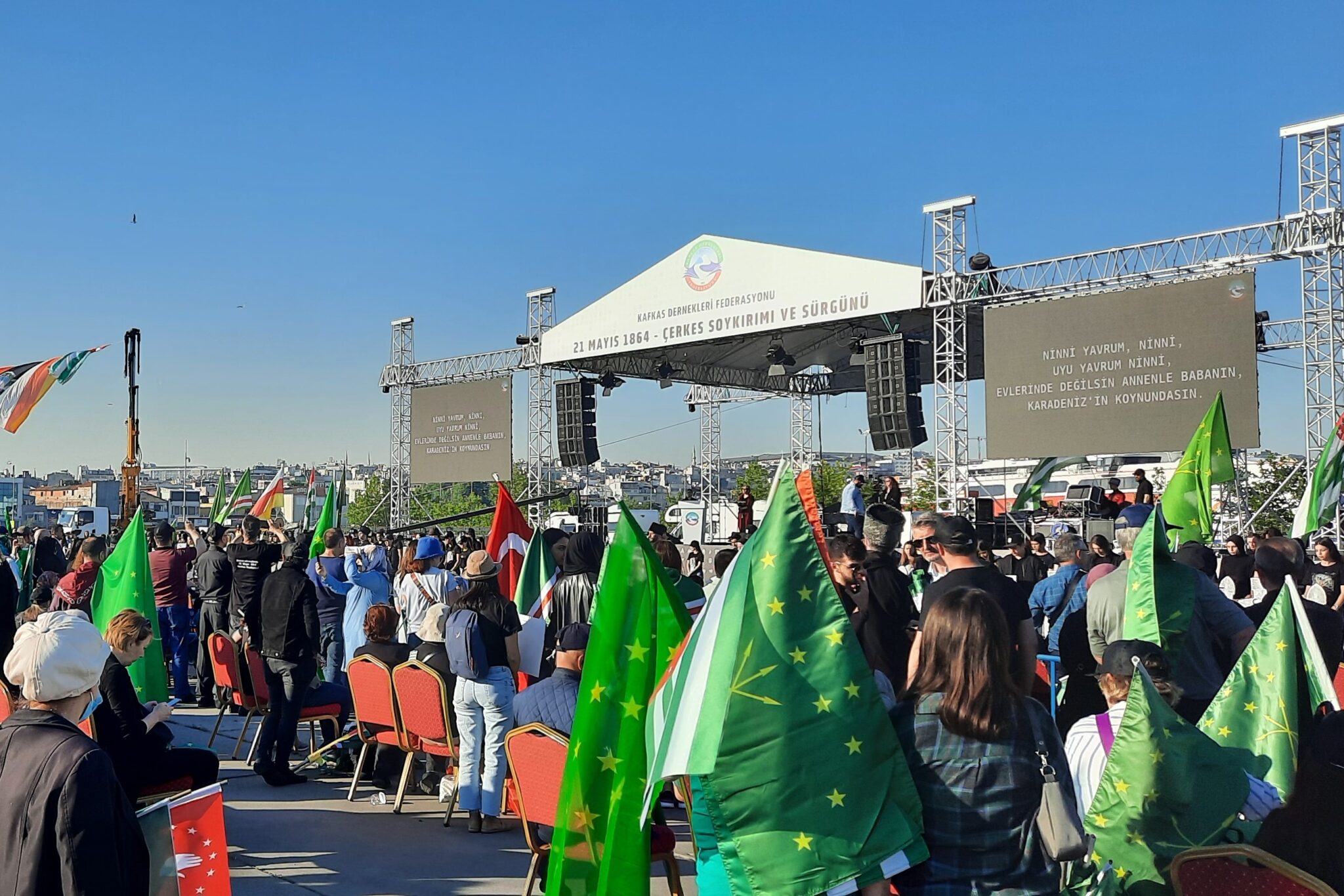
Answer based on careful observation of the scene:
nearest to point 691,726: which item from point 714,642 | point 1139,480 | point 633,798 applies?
point 714,642

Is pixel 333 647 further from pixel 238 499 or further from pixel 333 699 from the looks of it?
pixel 238 499

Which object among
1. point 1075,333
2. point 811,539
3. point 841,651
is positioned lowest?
point 841,651

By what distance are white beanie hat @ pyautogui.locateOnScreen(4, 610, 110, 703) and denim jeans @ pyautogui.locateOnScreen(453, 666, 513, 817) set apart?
3028mm

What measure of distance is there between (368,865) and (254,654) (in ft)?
8.70

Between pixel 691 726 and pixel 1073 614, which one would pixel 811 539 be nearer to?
pixel 691 726

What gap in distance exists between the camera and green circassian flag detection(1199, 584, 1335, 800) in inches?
137

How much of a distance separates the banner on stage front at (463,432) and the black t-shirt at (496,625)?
63.4ft

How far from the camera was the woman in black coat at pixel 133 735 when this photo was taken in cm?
450

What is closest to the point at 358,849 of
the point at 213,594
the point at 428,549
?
the point at 428,549

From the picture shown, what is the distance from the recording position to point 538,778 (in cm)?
429

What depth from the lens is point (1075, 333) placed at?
1616 centimetres

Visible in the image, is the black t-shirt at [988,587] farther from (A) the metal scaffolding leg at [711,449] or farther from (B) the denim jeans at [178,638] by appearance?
(A) the metal scaffolding leg at [711,449]

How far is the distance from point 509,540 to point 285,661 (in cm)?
224

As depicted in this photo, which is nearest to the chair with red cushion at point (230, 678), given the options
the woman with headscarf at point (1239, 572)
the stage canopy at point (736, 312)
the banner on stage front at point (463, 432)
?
the woman with headscarf at point (1239, 572)
